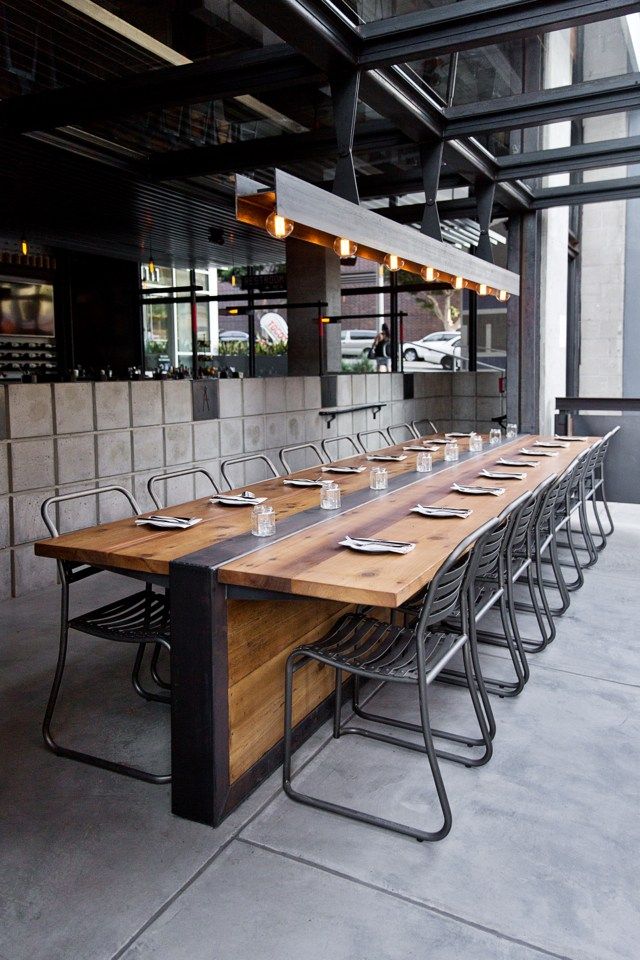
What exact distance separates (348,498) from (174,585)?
4.46 feet

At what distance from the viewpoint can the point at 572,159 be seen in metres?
5.77

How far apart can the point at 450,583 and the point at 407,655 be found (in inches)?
9.7

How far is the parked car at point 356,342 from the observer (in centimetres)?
1565

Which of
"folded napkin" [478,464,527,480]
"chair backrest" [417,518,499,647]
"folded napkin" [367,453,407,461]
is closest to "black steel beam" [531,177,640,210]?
"folded napkin" [367,453,407,461]

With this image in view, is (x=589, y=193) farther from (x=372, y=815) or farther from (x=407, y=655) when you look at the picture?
(x=372, y=815)

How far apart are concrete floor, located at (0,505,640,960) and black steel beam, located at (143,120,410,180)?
3.90 metres

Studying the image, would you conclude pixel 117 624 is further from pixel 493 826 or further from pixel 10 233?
pixel 10 233

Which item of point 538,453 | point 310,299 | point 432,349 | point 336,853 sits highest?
point 310,299

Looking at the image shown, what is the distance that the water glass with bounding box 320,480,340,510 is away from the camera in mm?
3090

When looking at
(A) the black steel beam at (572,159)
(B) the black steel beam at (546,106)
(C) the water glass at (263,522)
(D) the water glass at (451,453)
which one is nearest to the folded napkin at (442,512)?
(C) the water glass at (263,522)

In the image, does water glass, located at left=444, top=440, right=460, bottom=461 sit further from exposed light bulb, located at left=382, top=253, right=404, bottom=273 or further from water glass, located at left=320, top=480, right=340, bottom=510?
water glass, located at left=320, top=480, right=340, bottom=510

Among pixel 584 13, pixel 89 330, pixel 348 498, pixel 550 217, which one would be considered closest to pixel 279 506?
pixel 348 498

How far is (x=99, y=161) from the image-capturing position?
622cm

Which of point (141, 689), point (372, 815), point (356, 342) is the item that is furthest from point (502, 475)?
point (356, 342)
